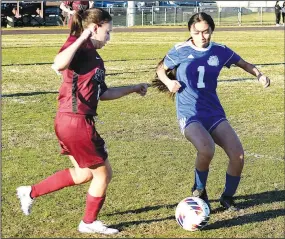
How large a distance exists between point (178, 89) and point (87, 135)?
123 centimetres

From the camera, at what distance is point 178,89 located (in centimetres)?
583

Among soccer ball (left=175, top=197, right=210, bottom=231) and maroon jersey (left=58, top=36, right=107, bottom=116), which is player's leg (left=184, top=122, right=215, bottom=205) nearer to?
soccer ball (left=175, top=197, right=210, bottom=231)

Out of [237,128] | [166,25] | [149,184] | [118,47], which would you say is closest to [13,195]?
[149,184]

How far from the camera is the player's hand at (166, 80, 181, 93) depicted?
18.9 feet

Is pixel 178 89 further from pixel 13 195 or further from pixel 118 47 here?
pixel 118 47

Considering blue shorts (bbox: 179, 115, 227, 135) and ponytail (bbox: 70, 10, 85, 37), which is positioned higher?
ponytail (bbox: 70, 10, 85, 37)

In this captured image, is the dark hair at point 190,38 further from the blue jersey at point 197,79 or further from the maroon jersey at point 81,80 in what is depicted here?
the maroon jersey at point 81,80

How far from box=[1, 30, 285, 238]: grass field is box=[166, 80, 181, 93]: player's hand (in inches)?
44.3

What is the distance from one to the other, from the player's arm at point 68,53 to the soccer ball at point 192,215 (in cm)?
165

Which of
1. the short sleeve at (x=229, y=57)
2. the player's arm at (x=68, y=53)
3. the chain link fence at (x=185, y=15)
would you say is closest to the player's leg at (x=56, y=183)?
the player's arm at (x=68, y=53)

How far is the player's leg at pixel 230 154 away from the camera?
5820 millimetres

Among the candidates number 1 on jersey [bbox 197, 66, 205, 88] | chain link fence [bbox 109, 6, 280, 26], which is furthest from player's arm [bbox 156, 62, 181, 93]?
chain link fence [bbox 109, 6, 280, 26]

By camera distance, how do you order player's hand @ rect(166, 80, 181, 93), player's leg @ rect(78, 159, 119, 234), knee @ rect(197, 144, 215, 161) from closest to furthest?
player's leg @ rect(78, 159, 119, 234) < knee @ rect(197, 144, 215, 161) < player's hand @ rect(166, 80, 181, 93)

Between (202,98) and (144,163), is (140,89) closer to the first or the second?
(202,98)
